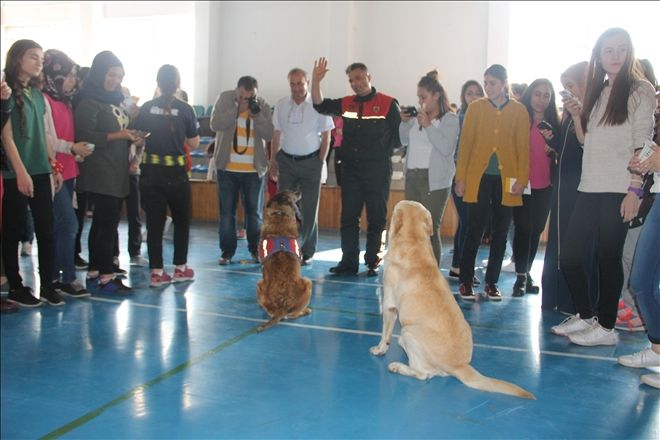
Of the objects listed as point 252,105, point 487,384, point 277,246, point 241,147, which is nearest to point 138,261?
point 241,147

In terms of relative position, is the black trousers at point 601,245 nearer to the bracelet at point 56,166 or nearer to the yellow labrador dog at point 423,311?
the yellow labrador dog at point 423,311

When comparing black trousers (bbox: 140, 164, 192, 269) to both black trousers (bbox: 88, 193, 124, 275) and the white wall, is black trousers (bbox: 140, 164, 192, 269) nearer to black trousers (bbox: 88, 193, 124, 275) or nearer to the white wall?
black trousers (bbox: 88, 193, 124, 275)

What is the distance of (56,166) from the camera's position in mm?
4371

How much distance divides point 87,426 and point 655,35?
9.26m

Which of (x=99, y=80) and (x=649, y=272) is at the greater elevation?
(x=99, y=80)

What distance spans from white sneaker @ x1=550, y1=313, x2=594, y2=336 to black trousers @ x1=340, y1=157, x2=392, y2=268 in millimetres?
2107

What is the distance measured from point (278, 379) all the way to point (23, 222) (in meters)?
2.40

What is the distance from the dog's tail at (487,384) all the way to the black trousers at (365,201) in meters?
2.81

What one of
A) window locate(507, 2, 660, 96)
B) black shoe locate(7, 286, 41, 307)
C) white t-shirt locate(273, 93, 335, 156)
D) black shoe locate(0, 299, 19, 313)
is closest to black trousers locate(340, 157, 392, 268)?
white t-shirt locate(273, 93, 335, 156)

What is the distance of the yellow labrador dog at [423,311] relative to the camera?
2838 millimetres

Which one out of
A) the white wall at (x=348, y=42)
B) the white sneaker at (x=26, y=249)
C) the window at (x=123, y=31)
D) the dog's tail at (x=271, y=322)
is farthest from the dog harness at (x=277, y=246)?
the window at (x=123, y=31)

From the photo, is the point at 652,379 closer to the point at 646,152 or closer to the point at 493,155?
the point at 646,152

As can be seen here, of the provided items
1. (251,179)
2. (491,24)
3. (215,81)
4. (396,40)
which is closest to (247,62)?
(215,81)

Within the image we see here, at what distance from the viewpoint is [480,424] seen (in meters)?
2.53
